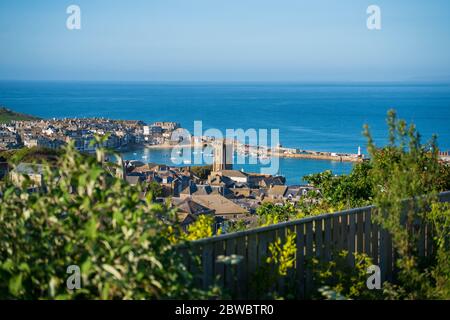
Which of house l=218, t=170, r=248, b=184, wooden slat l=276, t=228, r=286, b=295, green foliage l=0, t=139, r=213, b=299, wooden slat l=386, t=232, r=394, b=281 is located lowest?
house l=218, t=170, r=248, b=184

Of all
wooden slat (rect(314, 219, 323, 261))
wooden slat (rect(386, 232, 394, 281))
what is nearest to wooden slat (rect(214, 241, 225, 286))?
wooden slat (rect(314, 219, 323, 261))

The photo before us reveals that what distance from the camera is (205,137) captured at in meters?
59.9

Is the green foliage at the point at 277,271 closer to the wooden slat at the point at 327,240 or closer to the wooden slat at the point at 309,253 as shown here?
the wooden slat at the point at 309,253

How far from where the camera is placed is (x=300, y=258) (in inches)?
130

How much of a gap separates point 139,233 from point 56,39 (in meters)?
53.8

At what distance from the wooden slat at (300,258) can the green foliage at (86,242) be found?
1029 millimetres

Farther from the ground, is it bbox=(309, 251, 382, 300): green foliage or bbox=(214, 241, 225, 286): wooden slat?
bbox=(214, 241, 225, 286): wooden slat

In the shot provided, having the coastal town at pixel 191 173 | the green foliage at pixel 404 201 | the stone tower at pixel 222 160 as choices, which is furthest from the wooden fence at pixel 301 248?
the stone tower at pixel 222 160

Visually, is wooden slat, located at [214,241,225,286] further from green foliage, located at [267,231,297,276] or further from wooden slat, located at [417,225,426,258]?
wooden slat, located at [417,225,426,258]

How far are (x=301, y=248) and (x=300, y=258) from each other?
2.1 inches

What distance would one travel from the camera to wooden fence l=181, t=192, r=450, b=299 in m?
2.82

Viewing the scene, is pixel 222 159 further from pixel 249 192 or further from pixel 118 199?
pixel 118 199

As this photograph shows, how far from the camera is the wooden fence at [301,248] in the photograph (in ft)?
9.25
